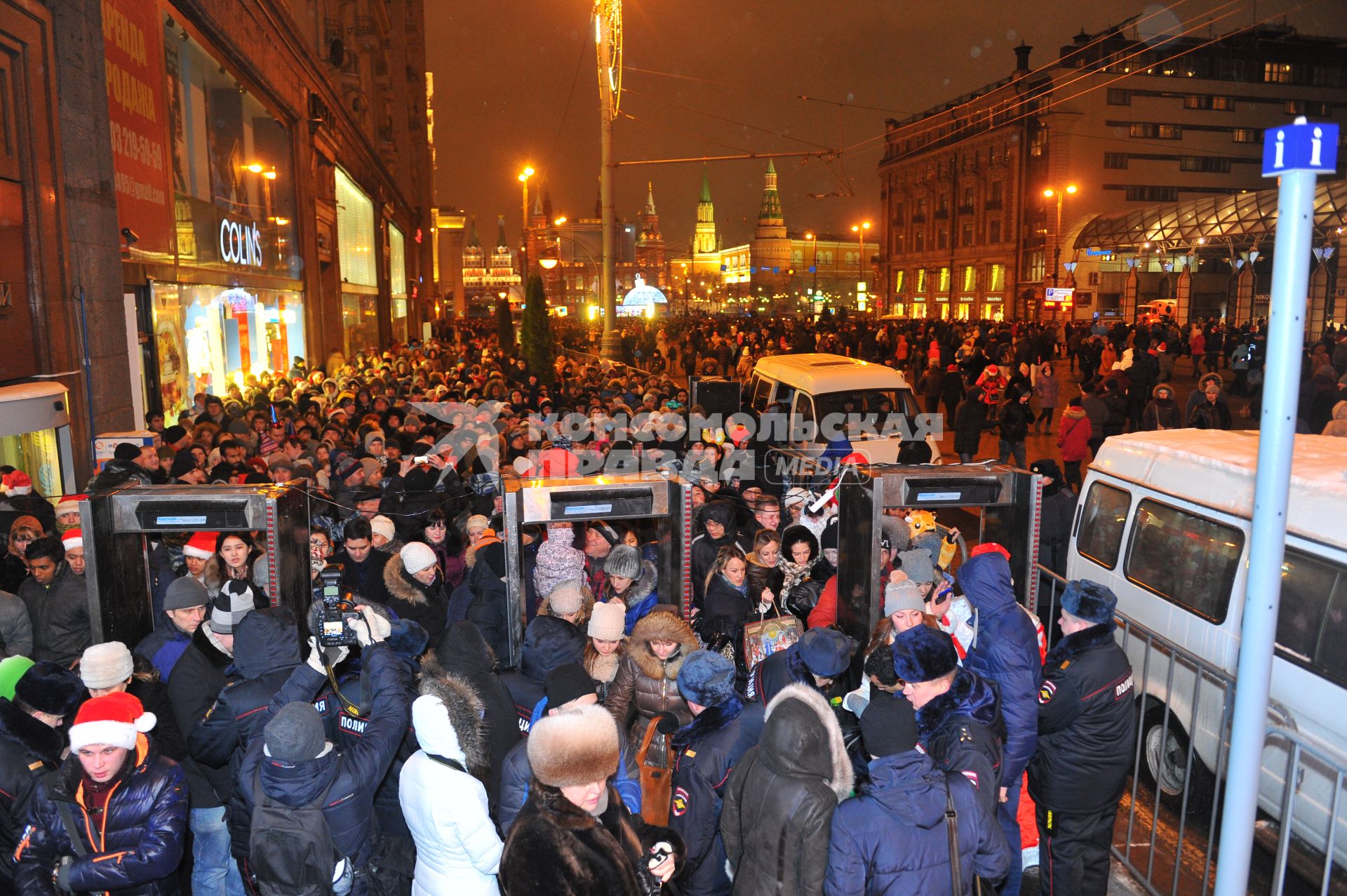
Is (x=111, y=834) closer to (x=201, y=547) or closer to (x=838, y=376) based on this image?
(x=201, y=547)

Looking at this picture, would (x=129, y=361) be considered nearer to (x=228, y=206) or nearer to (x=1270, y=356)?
(x=228, y=206)

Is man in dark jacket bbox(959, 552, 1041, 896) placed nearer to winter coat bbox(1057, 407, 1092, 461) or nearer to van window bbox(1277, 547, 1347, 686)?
van window bbox(1277, 547, 1347, 686)

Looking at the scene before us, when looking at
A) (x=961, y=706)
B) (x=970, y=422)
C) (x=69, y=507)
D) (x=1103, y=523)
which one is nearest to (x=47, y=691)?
(x=69, y=507)

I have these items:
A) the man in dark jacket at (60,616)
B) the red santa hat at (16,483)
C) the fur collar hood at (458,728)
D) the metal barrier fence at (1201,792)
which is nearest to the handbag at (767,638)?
the metal barrier fence at (1201,792)

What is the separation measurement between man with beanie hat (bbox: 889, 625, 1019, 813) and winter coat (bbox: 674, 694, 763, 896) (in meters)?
0.66

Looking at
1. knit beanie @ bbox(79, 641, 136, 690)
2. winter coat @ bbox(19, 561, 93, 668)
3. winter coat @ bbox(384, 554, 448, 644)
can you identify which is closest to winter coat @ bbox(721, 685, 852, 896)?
knit beanie @ bbox(79, 641, 136, 690)

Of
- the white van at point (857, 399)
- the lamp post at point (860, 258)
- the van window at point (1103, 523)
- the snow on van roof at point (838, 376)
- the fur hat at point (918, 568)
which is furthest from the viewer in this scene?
the lamp post at point (860, 258)

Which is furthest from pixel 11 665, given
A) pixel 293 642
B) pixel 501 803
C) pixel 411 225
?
pixel 411 225

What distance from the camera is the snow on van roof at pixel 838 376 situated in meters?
13.5

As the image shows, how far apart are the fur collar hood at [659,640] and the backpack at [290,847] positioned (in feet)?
5.53

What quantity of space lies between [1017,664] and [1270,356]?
2412mm

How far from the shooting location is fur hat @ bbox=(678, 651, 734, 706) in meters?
4.10

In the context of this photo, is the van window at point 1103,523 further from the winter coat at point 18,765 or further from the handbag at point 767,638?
the winter coat at point 18,765

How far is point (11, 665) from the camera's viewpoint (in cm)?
432
